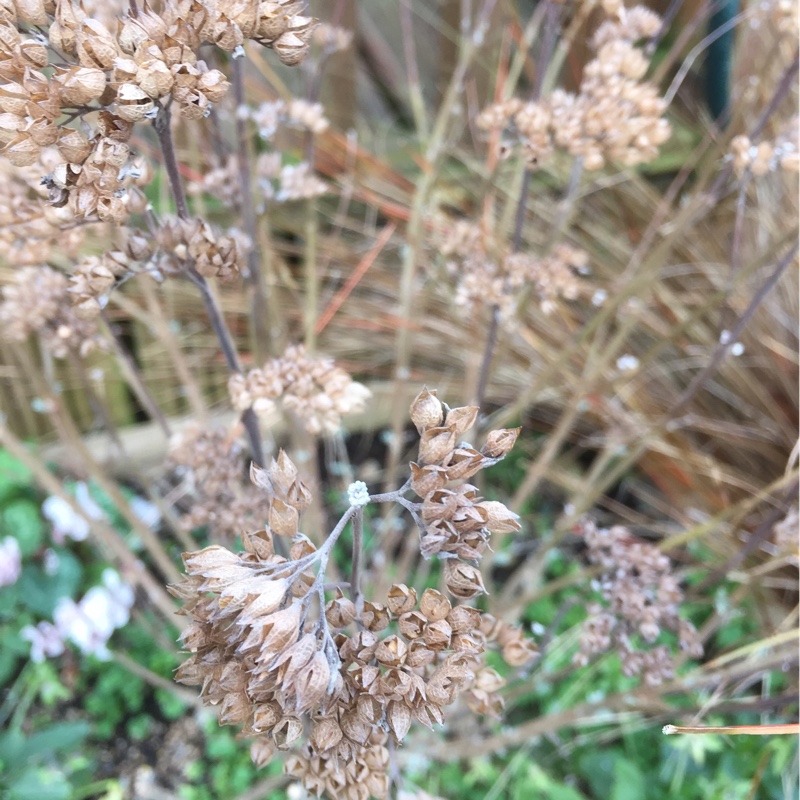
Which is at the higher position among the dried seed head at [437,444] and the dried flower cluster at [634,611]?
the dried seed head at [437,444]

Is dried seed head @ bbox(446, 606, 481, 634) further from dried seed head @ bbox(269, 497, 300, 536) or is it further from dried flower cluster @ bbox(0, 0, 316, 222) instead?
dried flower cluster @ bbox(0, 0, 316, 222)

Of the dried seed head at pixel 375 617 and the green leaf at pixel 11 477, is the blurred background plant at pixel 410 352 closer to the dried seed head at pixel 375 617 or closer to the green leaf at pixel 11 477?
Answer: the green leaf at pixel 11 477

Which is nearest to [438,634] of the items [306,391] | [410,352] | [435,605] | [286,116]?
[435,605]

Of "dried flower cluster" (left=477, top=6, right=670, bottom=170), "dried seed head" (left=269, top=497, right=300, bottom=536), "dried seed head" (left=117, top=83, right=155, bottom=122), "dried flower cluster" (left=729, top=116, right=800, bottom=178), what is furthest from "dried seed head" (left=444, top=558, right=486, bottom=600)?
"dried flower cluster" (left=729, top=116, right=800, bottom=178)

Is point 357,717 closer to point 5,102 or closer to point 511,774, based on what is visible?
point 5,102

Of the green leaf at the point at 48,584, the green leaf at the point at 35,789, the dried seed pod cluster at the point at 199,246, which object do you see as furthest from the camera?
the green leaf at the point at 48,584

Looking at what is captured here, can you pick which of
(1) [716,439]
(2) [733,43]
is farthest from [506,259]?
(2) [733,43]

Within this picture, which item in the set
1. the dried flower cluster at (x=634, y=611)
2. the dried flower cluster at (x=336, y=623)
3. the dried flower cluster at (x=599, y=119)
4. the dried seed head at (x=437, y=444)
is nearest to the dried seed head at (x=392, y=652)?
the dried flower cluster at (x=336, y=623)
